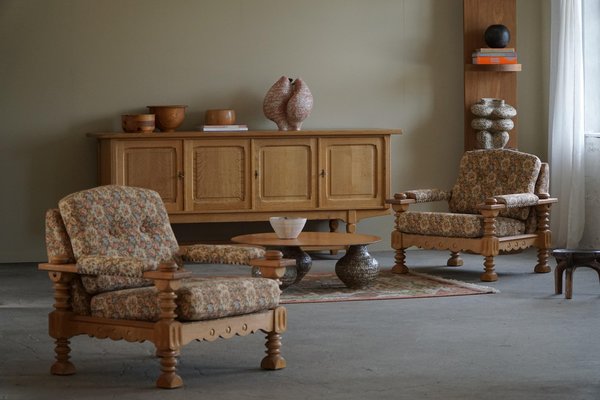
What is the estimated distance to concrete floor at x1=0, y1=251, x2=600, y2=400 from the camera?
14.9ft

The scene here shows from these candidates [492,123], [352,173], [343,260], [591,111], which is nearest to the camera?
[343,260]

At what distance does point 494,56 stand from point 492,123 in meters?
0.55

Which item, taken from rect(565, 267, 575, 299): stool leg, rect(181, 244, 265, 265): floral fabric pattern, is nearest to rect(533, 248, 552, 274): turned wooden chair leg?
rect(565, 267, 575, 299): stool leg

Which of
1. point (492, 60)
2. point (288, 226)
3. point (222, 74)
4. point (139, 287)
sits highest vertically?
point (492, 60)

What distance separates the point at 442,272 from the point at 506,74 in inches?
87.0

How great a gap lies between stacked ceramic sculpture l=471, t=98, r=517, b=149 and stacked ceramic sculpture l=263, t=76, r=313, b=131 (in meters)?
1.49

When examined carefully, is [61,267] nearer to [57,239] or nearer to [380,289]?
[57,239]

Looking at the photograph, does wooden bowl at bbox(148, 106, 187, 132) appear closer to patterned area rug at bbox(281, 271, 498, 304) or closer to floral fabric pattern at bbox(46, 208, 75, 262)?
patterned area rug at bbox(281, 271, 498, 304)

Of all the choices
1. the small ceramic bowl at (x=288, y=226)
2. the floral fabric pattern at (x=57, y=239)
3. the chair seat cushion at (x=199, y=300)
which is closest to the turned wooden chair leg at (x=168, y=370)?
the chair seat cushion at (x=199, y=300)

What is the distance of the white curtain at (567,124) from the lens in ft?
29.7

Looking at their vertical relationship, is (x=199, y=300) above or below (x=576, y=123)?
below

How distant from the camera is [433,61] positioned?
9.51m

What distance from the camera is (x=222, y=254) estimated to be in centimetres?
509

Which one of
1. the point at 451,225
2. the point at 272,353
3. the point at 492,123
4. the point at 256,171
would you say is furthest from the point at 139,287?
the point at 492,123
